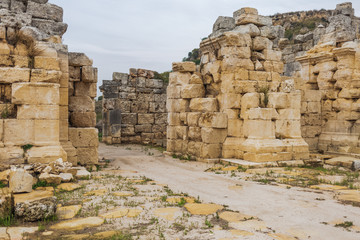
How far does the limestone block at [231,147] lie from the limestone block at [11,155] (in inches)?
197

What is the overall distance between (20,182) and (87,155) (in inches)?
120

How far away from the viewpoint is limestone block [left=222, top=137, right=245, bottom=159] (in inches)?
347

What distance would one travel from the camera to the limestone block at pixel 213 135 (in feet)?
29.6

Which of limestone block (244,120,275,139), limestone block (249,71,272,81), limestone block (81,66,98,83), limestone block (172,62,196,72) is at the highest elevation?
limestone block (172,62,196,72)

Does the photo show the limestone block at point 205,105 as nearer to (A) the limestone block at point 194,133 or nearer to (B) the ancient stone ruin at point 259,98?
(B) the ancient stone ruin at point 259,98

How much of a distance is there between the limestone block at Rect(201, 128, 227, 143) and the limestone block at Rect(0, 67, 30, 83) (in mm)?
4656

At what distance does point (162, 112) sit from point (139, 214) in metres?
11.9

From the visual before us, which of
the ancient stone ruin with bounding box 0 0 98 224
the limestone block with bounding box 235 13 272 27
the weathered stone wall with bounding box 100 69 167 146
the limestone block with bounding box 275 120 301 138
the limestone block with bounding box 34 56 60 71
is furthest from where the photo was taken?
the weathered stone wall with bounding box 100 69 167 146

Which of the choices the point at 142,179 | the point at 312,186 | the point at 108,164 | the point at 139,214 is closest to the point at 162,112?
the point at 108,164

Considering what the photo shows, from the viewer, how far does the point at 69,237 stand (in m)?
3.38

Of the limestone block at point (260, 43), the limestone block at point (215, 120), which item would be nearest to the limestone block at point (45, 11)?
the limestone block at point (215, 120)

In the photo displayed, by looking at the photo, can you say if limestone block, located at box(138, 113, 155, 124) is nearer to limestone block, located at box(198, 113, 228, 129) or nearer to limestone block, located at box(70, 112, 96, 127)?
limestone block, located at box(198, 113, 228, 129)

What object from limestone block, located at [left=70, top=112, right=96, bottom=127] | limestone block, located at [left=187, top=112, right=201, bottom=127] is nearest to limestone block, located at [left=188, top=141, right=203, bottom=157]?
limestone block, located at [left=187, top=112, right=201, bottom=127]

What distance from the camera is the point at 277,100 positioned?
8.62 meters
